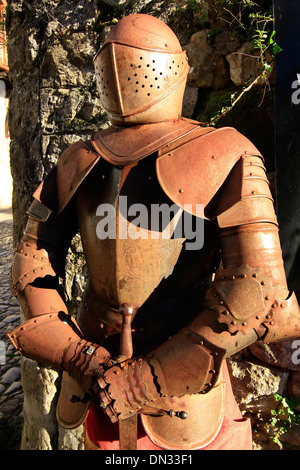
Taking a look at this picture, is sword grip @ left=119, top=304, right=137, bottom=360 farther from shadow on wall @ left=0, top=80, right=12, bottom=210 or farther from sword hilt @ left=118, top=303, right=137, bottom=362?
shadow on wall @ left=0, top=80, right=12, bottom=210

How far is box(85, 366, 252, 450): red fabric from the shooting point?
1.51 meters

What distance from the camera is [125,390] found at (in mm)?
1281

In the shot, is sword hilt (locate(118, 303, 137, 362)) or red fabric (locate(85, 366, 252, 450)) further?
red fabric (locate(85, 366, 252, 450))

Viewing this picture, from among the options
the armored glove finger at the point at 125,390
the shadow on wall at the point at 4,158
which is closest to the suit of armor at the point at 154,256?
the armored glove finger at the point at 125,390

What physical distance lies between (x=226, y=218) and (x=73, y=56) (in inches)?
65.3

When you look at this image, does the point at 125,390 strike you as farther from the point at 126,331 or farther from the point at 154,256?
the point at 154,256

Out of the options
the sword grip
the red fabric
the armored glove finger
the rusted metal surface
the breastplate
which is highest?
the rusted metal surface

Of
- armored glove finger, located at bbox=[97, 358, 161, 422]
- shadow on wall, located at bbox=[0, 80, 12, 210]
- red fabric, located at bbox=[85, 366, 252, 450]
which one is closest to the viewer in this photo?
armored glove finger, located at bbox=[97, 358, 161, 422]

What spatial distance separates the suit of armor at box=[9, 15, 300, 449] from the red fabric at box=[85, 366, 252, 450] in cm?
7

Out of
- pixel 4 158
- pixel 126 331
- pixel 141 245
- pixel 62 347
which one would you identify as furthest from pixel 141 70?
pixel 4 158

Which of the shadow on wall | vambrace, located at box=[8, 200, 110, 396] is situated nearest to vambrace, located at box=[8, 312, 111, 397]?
vambrace, located at box=[8, 200, 110, 396]

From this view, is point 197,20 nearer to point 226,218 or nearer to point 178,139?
point 178,139

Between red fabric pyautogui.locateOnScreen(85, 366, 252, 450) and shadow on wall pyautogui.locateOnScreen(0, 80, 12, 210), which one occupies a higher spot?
shadow on wall pyautogui.locateOnScreen(0, 80, 12, 210)

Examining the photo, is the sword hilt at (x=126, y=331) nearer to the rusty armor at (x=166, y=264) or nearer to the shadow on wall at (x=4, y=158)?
the rusty armor at (x=166, y=264)
